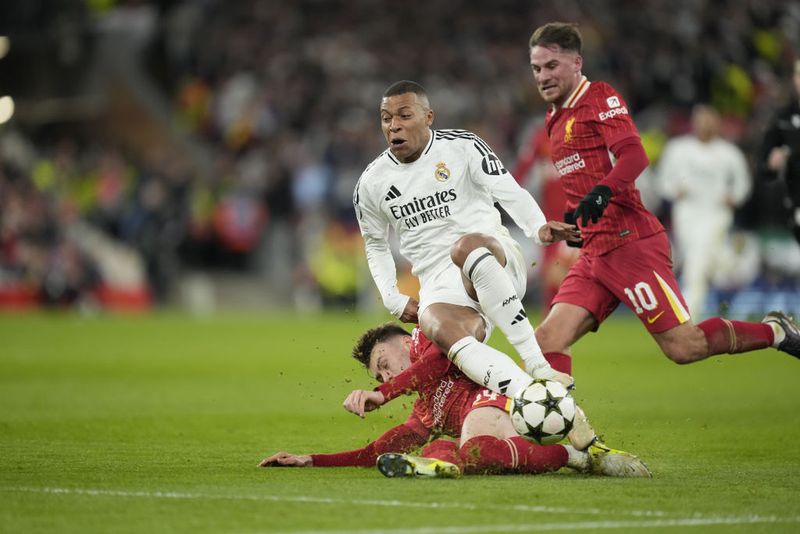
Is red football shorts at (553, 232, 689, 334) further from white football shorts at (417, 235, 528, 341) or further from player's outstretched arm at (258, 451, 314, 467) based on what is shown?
player's outstretched arm at (258, 451, 314, 467)

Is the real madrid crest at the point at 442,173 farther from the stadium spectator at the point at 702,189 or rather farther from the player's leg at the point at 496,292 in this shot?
the stadium spectator at the point at 702,189

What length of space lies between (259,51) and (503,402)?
74.7 ft

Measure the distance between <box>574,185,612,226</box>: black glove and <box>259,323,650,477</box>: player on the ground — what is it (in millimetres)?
1002

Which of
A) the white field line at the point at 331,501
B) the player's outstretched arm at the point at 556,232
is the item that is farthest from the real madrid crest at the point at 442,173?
the white field line at the point at 331,501

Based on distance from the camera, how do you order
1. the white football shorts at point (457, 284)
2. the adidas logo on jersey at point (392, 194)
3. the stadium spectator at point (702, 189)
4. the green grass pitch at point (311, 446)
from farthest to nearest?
the stadium spectator at point (702, 189) → the adidas logo on jersey at point (392, 194) → the white football shorts at point (457, 284) → the green grass pitch at point (311, 446)

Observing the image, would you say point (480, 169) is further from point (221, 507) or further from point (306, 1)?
point (306, 1)

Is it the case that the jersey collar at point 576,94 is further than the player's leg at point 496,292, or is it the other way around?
the jersey collar at point 576,94

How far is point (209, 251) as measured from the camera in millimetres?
26484

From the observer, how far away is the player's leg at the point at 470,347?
6551mm

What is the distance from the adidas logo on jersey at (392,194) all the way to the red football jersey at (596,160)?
38.9 inches

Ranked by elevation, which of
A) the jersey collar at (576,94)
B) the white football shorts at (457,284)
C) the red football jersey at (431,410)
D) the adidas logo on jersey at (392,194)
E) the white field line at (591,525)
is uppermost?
the jersey collar at (576,94)

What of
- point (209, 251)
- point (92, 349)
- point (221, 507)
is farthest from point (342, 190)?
point (221, 507)

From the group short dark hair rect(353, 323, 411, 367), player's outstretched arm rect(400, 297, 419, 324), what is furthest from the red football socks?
short dark hair rect(353, 323, 411, 367)

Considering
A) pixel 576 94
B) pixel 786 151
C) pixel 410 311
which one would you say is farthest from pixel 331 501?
pixel 786 151
